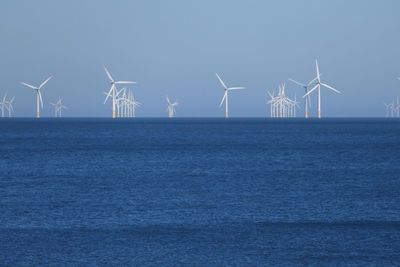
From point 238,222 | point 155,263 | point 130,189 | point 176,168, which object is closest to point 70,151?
point 176,168

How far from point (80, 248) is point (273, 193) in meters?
22.6

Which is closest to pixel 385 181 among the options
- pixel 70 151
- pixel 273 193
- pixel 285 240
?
pixel 273 193

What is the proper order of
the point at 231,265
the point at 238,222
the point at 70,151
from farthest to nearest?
1. the point at 70,151
2. the point at 238,222
3. the point at 231,265

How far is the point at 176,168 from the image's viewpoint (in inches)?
3115

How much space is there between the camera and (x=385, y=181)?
64750 mm

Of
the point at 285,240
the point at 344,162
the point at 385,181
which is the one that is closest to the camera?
the point at 285,240

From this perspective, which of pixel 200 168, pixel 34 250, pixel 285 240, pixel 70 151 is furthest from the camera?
pixel 70 151

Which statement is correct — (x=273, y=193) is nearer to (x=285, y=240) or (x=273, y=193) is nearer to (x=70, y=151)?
(x=285, y=240)

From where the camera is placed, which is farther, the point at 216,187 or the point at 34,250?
the point at 216,187

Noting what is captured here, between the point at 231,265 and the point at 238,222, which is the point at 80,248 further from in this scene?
the point at 238,222

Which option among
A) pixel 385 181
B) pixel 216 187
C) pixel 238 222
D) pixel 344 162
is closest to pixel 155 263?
pixel 238 222

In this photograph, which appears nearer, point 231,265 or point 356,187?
point 231,265

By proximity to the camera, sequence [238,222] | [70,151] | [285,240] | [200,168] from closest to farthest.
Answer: [285,240] → [238,222] → [200,168] → [70,151]

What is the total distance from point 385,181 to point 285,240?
29.3 meters
